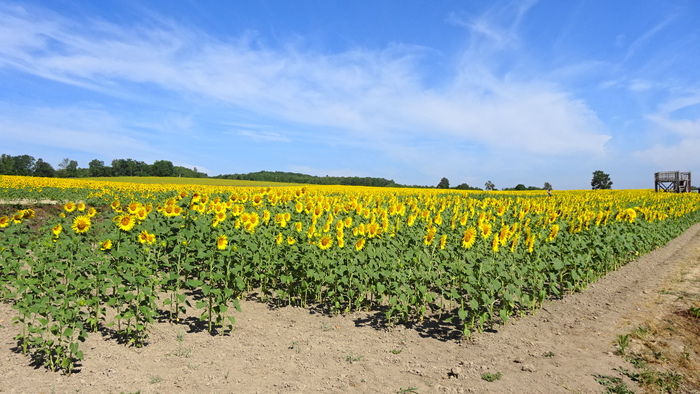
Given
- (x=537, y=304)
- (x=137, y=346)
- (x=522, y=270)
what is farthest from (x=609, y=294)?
(x=137, y=346)

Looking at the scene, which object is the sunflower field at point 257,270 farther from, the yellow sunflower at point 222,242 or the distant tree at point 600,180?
the distant tree at point 600,180

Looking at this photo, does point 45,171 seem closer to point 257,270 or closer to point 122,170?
point 122,170

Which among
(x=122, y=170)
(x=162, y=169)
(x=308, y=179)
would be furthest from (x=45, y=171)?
(x=308, y=179)

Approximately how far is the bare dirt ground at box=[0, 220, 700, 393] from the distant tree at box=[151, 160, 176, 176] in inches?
3263

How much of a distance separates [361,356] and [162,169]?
86785 millimetres

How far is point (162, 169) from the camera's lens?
3191 inches

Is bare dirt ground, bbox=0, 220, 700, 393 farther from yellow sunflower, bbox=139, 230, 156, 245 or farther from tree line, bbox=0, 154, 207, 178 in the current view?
tree line, bbox=0, 154, 207, 178

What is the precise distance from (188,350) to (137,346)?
1.91 ft

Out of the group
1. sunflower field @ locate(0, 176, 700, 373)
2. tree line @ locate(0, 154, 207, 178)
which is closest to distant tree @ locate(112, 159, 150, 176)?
tree line @ locate(0, 154, 207, 178)

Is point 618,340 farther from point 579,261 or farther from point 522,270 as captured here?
point 579,261

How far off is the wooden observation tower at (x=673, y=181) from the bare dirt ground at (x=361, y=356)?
4165 cm

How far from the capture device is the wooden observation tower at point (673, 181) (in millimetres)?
37500

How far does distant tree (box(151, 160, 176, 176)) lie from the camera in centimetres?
8062

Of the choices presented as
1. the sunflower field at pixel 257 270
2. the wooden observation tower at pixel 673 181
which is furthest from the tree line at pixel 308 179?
the sunflower field at pixel 257 270
